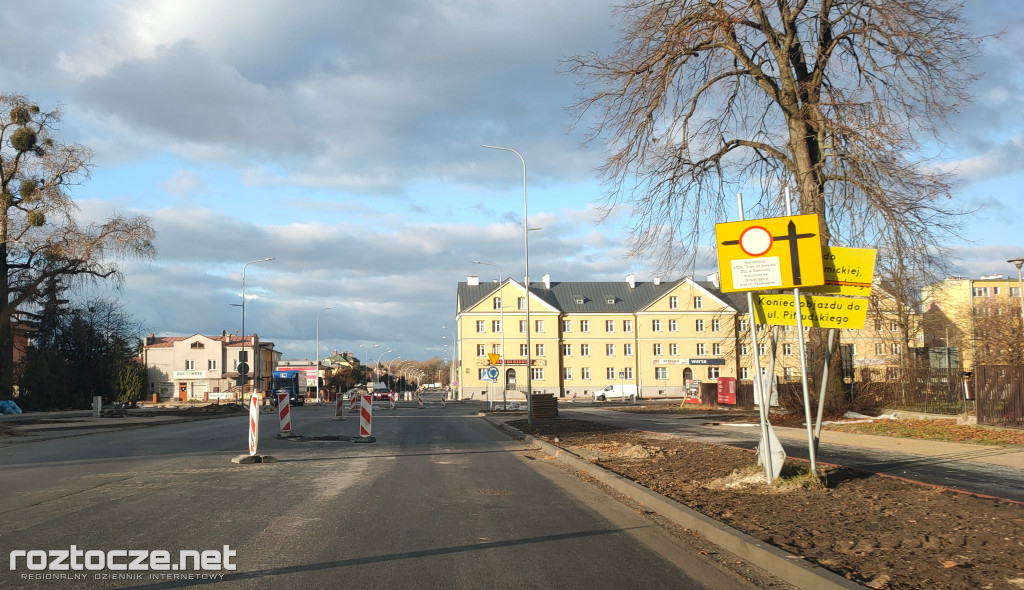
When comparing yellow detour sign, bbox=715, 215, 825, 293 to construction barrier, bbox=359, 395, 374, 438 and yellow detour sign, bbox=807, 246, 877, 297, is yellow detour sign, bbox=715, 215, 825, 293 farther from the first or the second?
construction barrier, bbox=359, 395, 374, 438

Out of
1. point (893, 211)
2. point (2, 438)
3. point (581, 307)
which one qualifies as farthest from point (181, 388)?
point (893, 211)

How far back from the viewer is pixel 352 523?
7926mm

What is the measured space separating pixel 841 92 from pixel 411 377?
186377 mm

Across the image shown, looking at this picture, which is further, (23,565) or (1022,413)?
(1022,413)

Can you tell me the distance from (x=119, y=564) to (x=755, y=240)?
787cm

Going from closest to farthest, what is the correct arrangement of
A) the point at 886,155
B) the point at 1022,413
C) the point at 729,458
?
1. the point at 729,458
2. the point at 886,155
3. the point at 1022,413

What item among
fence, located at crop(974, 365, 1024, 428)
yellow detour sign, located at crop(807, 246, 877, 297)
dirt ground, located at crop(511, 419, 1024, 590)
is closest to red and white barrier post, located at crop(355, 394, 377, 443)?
dirt ground, located at crop(511, 419, 1024, 590)

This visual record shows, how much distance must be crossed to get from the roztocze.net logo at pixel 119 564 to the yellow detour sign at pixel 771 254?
6.74 metres

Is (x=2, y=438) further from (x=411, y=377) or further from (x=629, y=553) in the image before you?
(x=411, y=377)

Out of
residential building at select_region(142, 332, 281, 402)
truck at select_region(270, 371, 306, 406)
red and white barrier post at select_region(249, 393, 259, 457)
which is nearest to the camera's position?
red and white barrier post at select_region(249, 393, 259, 457)

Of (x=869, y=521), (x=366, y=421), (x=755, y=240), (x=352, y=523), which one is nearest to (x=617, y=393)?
(x=366, y=421)

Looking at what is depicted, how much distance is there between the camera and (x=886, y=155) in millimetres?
16719

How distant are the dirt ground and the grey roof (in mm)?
70763

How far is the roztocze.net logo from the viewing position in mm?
5871
